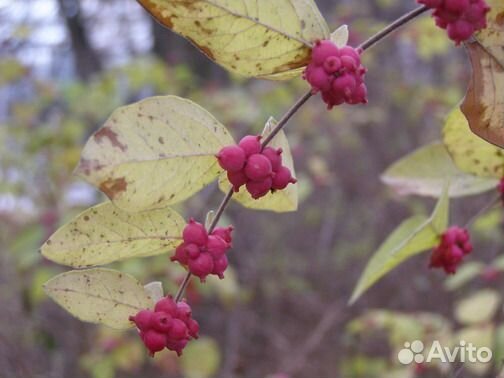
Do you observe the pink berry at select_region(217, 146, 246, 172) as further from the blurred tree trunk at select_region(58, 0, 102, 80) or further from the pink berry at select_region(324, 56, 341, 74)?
the blurred tree trunk at select_region(58, 0, 102, 80)

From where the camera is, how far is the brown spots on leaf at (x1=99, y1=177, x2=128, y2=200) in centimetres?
70

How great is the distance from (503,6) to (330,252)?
491cm

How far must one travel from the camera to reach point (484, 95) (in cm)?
82

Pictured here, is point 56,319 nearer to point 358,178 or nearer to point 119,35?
point 358,178

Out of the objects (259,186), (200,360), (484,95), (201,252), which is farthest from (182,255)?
(200,360)

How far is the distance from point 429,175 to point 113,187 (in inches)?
27.7

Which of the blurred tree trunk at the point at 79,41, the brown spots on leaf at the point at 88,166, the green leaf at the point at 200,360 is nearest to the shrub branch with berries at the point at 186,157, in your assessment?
the brown spots on leaf at the point at 88,166

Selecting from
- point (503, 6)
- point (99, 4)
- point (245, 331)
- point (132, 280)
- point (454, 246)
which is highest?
point (99, 4)

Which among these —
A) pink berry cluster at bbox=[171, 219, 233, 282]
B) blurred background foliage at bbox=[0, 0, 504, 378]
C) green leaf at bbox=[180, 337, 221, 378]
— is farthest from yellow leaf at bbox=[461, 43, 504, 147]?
green leaf at bbox=[180, 337, 221, 378]

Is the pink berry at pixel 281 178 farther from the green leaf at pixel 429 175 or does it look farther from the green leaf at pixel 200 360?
the green leaf at pixel 200 360

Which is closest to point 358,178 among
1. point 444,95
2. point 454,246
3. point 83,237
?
point 444,95

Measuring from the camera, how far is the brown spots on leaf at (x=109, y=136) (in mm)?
682

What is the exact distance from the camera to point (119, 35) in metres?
6.84

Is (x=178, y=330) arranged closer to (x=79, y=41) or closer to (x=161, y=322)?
(x=161, y=322)
